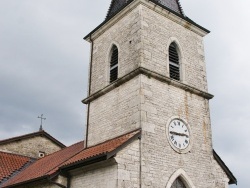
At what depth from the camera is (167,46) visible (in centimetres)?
1312

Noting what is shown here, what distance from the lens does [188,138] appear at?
12.1 metres

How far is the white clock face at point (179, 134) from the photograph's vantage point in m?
→ 11.7

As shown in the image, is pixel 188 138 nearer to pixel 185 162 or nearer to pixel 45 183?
pixel 185 162

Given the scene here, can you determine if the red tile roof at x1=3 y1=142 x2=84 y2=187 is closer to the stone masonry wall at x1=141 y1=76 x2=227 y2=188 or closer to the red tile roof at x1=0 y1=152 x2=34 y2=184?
the red tile roof at x1=0 y1=152 x2=34 y2=184

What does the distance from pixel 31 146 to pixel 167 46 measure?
38.3 feet

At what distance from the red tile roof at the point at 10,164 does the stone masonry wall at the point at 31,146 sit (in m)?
0.87

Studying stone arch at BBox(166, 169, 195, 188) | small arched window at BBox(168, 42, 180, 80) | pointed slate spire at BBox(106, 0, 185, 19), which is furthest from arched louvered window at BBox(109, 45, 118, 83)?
stone arch at BBox(166, 169, 195, 188)

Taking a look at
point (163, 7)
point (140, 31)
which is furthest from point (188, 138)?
point (163, 7)

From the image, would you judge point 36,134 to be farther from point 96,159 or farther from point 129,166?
point 129,166

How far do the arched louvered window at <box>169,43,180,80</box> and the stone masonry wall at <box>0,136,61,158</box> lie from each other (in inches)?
446

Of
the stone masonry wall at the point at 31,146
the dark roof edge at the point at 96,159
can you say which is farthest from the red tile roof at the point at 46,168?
the stone masonry wall at the point at 31,146

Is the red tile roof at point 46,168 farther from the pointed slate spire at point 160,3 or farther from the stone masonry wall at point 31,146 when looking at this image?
the pointed slate spire at point 160,3

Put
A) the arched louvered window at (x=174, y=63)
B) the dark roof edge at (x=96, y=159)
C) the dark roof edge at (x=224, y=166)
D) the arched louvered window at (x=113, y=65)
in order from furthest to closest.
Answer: the arched louvered window at (x=113, y=65), the arched louvered window at (x=174, y=63), the dark roof edge at (x=224, y=166), the dark roof edge at (x=96, y=159)

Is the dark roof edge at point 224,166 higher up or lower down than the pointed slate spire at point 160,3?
lower down
